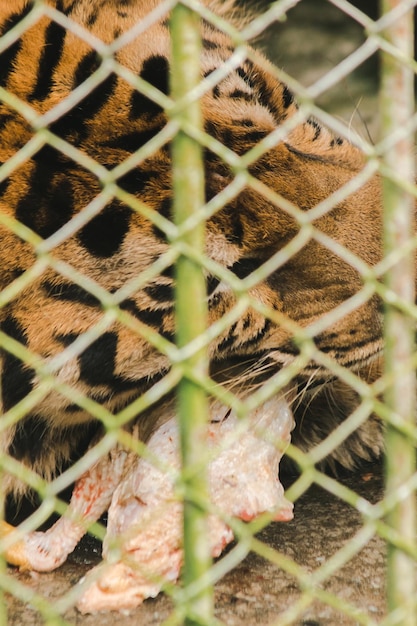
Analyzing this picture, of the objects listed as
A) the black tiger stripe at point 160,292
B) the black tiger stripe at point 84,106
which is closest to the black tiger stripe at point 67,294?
the black tiger stripe at point 160,292

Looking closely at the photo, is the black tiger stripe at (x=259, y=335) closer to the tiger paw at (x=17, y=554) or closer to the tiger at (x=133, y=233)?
the tiger at (x=133, y=233)

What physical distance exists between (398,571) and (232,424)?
0.87 metres

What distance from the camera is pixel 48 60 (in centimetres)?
211

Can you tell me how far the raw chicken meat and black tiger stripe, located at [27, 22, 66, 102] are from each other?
2.82ft

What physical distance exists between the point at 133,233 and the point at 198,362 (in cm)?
82

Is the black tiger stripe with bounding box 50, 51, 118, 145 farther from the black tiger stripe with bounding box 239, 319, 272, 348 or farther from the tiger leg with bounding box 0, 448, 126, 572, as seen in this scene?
the tiger leg with bounding box 0, 448, 126, 572

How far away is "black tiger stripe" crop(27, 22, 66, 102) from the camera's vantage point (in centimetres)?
206

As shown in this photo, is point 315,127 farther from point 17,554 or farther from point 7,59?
point 17,554

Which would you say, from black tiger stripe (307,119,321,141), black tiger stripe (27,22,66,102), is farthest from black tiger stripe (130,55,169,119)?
black tiger stripe (307,119,321,141)

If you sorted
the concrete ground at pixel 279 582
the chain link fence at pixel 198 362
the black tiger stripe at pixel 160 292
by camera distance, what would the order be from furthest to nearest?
the black tiger stripe at pixel 160 292
the concrete ground at pixel 279 582
the chain link fence at pixel 198 362

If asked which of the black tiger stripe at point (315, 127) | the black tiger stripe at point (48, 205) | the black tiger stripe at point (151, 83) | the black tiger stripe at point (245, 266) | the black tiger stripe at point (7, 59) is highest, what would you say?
the black tiger stripe at point (315, 127)

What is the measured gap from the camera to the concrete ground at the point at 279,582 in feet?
6.54

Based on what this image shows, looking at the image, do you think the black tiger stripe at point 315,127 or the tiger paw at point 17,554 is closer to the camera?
the tiger paw at point 17,554

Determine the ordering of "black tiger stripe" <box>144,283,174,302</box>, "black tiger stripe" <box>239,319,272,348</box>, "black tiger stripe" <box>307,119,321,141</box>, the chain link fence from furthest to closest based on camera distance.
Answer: "black tiger stripe" <box>307,119,321,141</box>
"black tiger stripe" <box>239,319,272,348</box>
"black tiger stripe" <box>144,283,174,302</box>
the chain link fence
